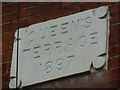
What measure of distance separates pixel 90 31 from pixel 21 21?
1.83 feet

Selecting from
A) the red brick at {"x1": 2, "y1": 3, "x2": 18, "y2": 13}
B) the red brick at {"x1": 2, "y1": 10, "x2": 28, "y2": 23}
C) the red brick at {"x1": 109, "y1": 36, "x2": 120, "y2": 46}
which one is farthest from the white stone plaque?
the red brick at {"x1": 2, "y1": 3, "x2": 18, "y2": 13}

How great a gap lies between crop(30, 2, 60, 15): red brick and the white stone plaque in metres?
0.10

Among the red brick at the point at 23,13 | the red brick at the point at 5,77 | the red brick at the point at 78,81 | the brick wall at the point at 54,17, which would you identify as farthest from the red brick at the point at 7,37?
the red brick at the point at 78,81

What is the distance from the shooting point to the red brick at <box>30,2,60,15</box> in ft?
12.9

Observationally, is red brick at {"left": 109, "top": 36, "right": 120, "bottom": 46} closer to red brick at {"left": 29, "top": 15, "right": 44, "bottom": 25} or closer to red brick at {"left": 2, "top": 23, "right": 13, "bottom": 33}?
red brick at {"left": 29, "top": 15, "right": 44, "bottom": 25}

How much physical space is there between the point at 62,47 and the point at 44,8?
35 centimetres

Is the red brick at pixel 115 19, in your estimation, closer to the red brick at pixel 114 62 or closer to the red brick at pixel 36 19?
the red brick at pixel 114 62

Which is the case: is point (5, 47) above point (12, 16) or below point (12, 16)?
below

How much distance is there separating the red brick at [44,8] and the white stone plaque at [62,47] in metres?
0.10

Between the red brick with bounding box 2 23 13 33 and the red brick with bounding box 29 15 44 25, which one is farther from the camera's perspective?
the red brick with bounding box 2 23 13 33

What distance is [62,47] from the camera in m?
3.76

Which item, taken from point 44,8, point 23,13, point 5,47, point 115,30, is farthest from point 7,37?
point 115,30

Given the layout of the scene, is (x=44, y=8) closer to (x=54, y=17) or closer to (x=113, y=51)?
(x=54, y=17)

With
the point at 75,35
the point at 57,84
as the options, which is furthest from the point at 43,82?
the point at 75,35
